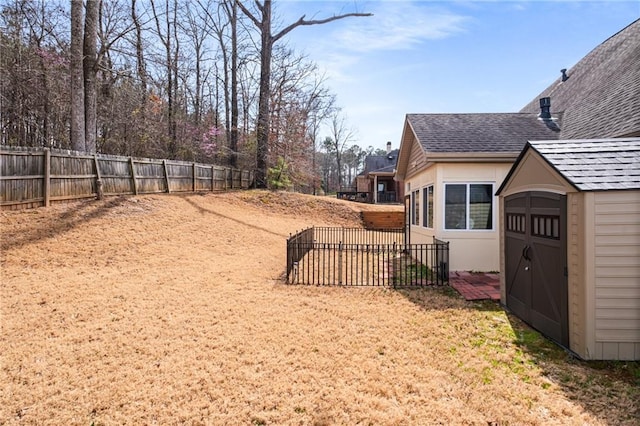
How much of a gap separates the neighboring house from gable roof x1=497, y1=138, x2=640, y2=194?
3008mm

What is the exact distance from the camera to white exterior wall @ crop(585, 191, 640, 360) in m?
3.99

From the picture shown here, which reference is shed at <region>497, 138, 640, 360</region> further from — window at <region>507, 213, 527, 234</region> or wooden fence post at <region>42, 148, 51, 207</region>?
wooden fence post at <region>42, 148, 51, 207</region>

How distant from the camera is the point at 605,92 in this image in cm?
969

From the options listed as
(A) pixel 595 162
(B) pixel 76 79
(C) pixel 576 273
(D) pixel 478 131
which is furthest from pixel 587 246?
(B) pixel 76 79

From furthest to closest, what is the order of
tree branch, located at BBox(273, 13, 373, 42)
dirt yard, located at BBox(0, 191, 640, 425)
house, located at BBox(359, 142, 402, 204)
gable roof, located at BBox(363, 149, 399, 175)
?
gable roof, located at BBox(363, 149, 399, 175)
house, located at BBox(359, 142, 402, 204)
tree branch, located at BBox(273, 13, 373, 42)
dirt yard, located at BBox(0, 191, 640, 425)

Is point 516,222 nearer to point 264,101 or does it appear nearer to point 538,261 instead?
point 538,261

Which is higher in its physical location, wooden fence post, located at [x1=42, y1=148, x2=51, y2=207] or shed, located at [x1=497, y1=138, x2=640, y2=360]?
wooden fence post, located at [x1=42, y1=148, x2=51, y2=207]

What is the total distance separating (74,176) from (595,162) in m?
13.4

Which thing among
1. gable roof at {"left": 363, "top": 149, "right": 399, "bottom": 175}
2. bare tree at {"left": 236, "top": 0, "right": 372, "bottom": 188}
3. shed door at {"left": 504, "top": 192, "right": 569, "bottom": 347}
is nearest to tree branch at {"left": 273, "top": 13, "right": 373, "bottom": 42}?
bare tree at {"left": 236, "top": 0, "right": 372, "bottom": 188}

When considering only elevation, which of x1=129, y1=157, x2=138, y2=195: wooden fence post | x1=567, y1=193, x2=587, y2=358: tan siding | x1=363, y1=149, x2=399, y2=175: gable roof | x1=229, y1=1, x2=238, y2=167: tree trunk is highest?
x1=229, y1=1, x2=238, y2=167: tree trunk

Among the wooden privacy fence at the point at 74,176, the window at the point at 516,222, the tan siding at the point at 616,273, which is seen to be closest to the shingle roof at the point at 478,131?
the window at the point at 516,222

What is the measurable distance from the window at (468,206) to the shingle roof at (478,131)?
3.24 ft

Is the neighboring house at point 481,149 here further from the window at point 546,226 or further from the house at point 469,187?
the window at point 546,226

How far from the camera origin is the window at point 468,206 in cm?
873
